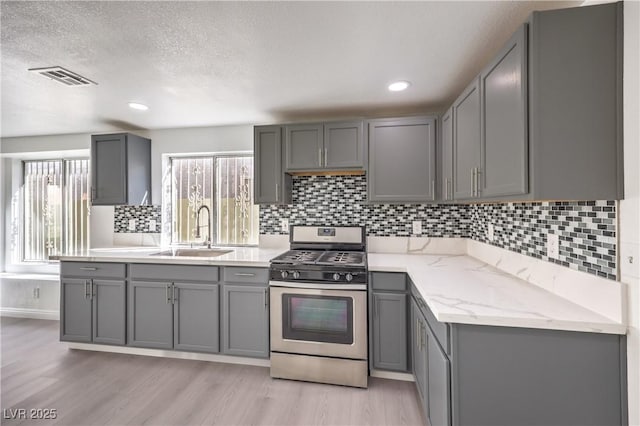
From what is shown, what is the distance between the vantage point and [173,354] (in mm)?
2777

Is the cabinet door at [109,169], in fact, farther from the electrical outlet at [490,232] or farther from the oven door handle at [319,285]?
the electrical outlet at [490,232]

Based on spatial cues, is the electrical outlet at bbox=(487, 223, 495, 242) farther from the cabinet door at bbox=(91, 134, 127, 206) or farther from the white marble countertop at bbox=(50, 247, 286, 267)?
the cabinet door at bbox=(91, 134, 127, 206)

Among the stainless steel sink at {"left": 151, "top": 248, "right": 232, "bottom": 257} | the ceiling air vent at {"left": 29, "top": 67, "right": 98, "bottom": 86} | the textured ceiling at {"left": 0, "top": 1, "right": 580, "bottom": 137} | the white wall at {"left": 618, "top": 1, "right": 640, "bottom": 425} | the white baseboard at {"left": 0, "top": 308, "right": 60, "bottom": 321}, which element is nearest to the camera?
the white wall at {"left": 618, "top": 1, "right": 640, "bottom": 425}

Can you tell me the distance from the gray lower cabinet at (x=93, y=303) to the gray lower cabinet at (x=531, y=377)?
278 centimetres

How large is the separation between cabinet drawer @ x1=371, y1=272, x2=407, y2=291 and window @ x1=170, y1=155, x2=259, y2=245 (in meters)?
1.63

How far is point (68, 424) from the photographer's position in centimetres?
190

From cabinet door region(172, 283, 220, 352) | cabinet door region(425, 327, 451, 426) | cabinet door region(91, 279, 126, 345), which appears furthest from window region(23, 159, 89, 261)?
cabinet door region(425, 327, 451, 426)

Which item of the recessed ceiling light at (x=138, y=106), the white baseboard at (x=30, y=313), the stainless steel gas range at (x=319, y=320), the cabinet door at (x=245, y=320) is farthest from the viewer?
the white baseboard at (x=30, y=313)

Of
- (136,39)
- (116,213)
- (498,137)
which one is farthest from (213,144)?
(498,137)

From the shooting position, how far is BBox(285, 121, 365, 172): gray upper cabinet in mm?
2805

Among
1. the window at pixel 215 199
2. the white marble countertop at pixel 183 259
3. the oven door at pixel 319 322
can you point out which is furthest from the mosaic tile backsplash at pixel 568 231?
the window at pixel 215 199

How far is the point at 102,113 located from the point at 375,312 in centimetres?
318

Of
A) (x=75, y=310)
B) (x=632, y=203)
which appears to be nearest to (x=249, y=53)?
(x=632, y=203)

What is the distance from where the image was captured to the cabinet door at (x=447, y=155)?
2.31 meters
